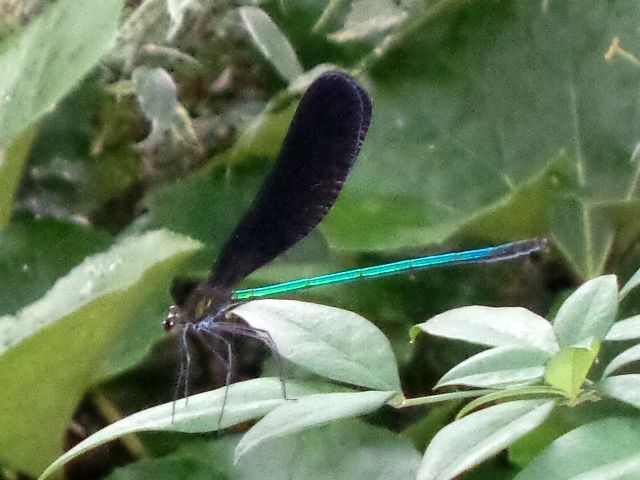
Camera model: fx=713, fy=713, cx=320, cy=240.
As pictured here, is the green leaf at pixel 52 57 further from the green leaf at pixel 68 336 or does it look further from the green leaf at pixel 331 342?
the green leaf at pixel 331 342

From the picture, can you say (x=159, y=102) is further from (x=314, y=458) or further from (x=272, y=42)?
(x=314, y=458)

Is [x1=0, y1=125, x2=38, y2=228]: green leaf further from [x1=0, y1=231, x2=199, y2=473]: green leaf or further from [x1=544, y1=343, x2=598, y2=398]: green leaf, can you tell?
[x1=544, y1=343, x2=598, y2=398]: green leaf

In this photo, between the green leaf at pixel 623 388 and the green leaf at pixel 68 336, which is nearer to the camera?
the green leaf at pixel 623 388

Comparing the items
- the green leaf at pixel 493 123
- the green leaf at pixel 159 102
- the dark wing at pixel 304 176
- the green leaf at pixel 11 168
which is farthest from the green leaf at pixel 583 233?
the green leaf at pixel 11 168

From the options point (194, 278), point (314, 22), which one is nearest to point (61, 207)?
point (194, 278)

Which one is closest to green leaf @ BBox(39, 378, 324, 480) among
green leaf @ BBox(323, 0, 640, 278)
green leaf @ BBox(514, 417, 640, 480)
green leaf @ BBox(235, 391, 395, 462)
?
green leaf @ BBox(235, 391, 395, 462)

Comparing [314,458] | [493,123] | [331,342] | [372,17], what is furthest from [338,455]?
[372,17]
